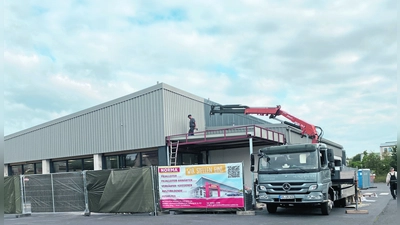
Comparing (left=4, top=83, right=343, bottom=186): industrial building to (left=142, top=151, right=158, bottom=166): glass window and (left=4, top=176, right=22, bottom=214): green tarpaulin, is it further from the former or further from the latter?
(left=4, top=176, right=22, bottom=214): green tarpaulin

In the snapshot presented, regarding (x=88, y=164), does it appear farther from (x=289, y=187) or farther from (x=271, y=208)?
(x=289, y=187)

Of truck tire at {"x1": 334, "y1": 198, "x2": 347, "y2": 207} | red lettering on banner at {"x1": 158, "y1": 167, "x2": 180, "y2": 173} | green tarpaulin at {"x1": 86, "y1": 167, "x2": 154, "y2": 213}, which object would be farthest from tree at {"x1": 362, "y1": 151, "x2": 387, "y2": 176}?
green tarpaulin at {"x1": 86, "y1": 167, "x2": 154, "y2": 213}

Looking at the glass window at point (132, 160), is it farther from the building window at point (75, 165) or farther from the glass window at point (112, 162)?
the building window at point (75, 165)

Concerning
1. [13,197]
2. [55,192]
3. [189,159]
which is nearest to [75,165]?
[189,159]

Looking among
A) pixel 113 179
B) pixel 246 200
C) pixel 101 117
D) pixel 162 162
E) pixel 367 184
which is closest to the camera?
pixel 246 200

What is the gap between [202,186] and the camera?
16.3 meters

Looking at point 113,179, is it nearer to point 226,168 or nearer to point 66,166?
point 226,168

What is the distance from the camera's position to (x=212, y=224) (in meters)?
13.1

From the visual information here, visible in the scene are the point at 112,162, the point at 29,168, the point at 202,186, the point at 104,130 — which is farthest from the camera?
the point at 29,168

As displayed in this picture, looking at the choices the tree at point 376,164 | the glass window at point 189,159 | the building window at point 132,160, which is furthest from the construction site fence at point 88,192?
the tree at point 376,164

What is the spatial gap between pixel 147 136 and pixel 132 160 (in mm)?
2998

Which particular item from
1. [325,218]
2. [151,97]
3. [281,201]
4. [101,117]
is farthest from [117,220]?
[101,117]

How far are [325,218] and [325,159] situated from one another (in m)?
2.30

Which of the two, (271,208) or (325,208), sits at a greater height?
(325,208)
